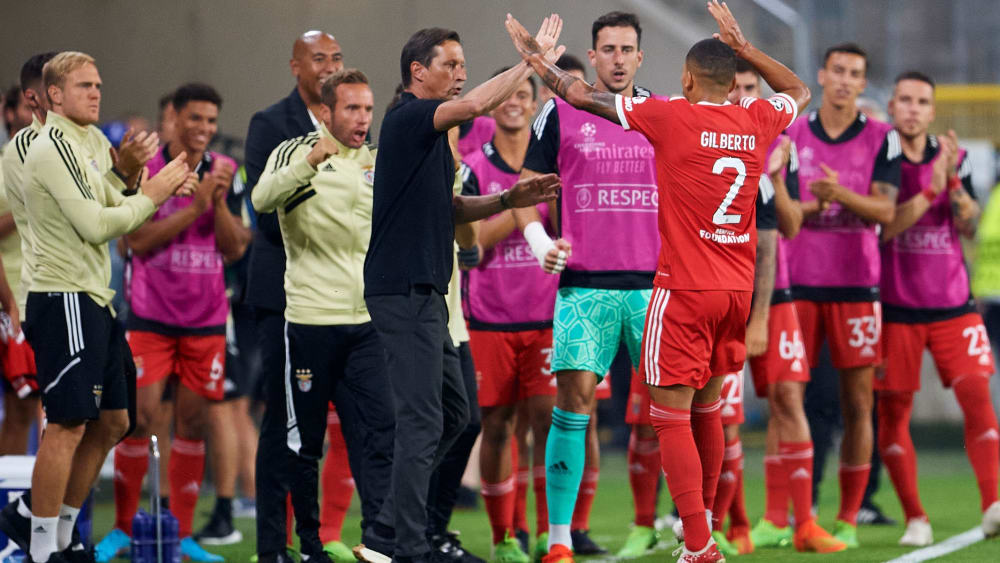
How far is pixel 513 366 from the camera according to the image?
693cm

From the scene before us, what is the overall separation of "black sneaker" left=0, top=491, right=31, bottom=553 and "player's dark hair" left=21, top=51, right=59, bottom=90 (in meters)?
1.87

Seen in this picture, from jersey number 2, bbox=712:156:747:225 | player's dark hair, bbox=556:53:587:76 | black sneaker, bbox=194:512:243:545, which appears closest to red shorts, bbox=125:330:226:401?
black sneaker, bbox=194:512:243:545

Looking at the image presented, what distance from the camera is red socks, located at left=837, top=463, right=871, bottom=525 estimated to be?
23.1 feet

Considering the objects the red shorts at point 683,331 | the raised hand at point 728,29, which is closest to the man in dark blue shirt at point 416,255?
the red shorts at point 683,331

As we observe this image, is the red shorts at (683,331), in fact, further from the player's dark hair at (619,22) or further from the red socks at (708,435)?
the player's dark hair at (619,22)

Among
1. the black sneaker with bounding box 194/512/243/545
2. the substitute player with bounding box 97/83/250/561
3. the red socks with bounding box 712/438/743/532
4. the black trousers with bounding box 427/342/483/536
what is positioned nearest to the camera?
the black trousers with bounding box 427/342/483/536

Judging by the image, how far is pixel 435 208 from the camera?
5.13 meters

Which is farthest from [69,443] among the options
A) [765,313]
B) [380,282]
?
[765,313]

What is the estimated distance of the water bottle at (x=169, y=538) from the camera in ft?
17.2

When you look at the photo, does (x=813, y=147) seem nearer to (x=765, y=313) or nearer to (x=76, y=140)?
(x=765, y=313)

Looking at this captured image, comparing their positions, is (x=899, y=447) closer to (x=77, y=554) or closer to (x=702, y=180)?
(x=702, y=180)

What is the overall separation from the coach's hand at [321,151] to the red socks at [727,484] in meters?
2.37

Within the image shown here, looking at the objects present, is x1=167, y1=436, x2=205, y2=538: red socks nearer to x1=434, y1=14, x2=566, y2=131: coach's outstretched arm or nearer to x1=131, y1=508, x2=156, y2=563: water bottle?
x1=131, y1=508, x2=156, y2=563: water bottle

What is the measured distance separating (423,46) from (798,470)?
3.07 meters
